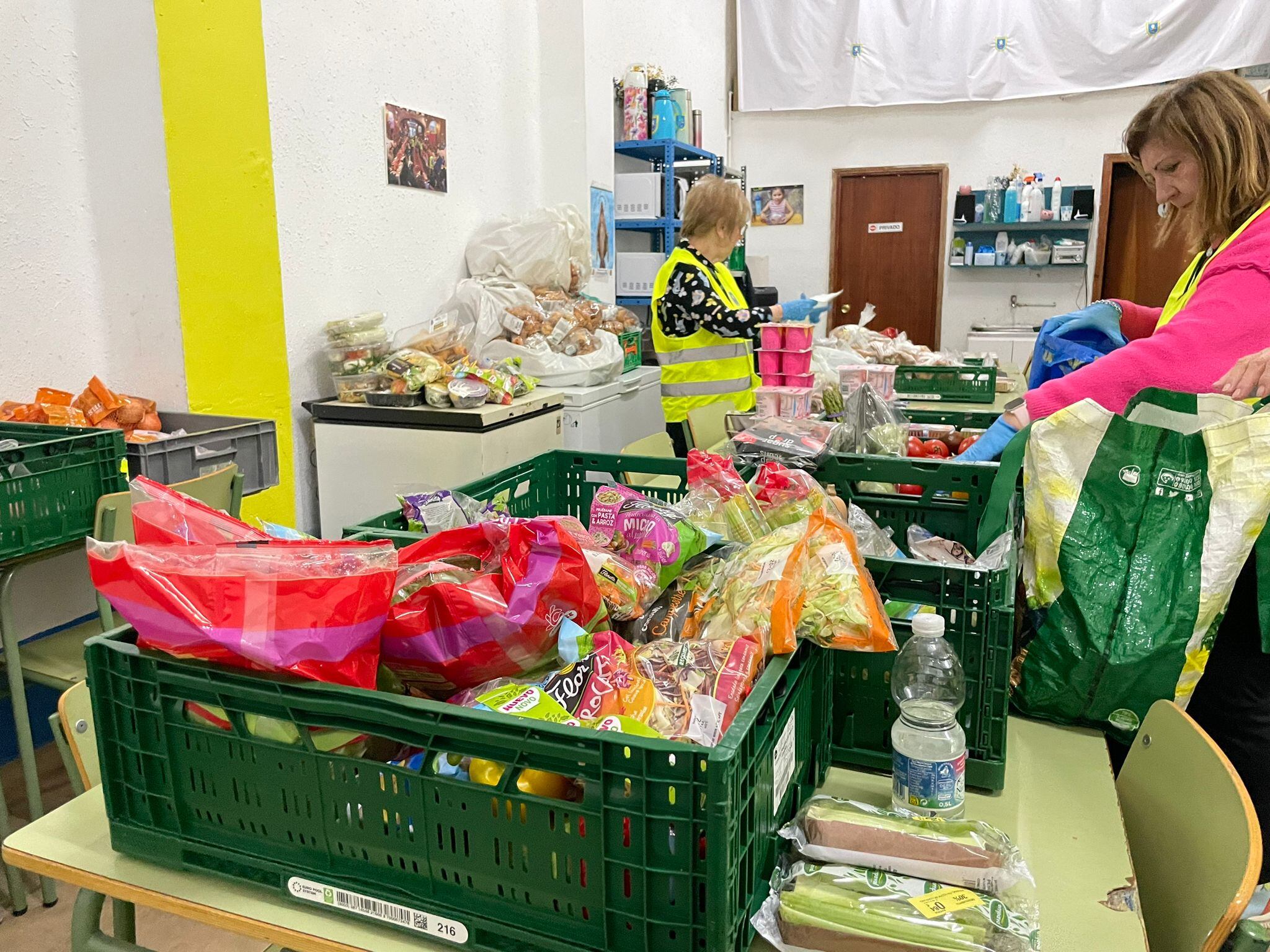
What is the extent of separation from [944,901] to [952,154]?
24.8 feet

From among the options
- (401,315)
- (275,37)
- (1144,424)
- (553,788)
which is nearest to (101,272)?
(275,37)

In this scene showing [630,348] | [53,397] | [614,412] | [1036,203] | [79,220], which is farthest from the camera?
[1036,203]

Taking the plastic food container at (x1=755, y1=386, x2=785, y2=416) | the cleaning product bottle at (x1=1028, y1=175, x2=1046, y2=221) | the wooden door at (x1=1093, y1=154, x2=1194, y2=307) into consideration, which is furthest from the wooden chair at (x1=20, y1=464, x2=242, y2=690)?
the wooden door at (x1=1093, y1=154, x2=1194, y2=307)

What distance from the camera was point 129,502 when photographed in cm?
221

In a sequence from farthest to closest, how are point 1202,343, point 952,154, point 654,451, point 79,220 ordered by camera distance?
point 952,154 < point 654,451 < point 79,220 < point 1202,343

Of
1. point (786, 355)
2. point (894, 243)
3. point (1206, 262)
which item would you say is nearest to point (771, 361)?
point (786, 355)

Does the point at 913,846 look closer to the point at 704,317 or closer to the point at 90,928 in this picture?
the point at 90,928

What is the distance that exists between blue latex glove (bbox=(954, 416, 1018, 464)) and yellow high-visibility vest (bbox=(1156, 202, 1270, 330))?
1.00 feet

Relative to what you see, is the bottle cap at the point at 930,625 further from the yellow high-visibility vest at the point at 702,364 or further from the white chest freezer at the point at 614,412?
the white chest freezer at the point at 614,412

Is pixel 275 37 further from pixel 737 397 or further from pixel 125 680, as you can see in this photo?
pixel 125 680

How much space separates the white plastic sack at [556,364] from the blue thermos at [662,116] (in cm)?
212

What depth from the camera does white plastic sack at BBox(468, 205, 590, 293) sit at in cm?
422

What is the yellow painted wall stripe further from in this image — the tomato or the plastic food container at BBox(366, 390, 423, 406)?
the tomato

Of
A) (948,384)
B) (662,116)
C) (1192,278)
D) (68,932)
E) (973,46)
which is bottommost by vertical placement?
(68,932)
